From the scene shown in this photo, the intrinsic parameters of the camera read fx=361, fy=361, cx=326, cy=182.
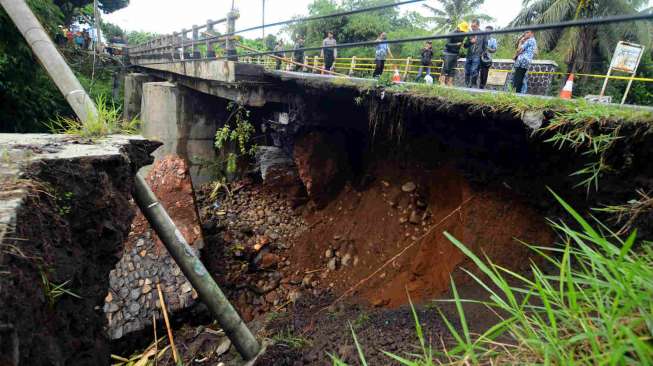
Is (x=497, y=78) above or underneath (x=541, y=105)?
above

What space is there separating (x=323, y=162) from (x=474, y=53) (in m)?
3.57

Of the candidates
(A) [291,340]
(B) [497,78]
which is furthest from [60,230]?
(B) [497,78]

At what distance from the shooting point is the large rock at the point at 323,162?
7141 mm

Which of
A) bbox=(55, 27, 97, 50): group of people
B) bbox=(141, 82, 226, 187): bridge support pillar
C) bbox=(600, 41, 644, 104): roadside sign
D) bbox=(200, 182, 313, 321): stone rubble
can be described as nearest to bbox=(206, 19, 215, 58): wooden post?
bbox=(141, 82, 226, 187): bridge support pillar

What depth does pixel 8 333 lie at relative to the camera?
133 centimetres

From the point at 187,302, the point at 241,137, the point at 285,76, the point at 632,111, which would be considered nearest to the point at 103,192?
the point at 187,302

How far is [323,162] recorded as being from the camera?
7188 mm

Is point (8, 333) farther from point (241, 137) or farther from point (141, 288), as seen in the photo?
point (241, 137)

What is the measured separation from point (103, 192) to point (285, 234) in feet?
16.1

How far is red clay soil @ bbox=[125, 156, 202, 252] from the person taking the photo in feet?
19.2

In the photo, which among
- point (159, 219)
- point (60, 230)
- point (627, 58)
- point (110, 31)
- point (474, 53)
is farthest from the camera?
point (110, 31)

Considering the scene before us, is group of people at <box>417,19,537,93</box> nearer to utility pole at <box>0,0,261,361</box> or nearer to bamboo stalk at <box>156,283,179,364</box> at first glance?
utility pole at <box>0,0,261,361</box>

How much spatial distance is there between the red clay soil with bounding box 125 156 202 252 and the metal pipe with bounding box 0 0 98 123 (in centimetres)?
264

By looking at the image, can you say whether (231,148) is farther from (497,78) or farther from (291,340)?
(497,78)
